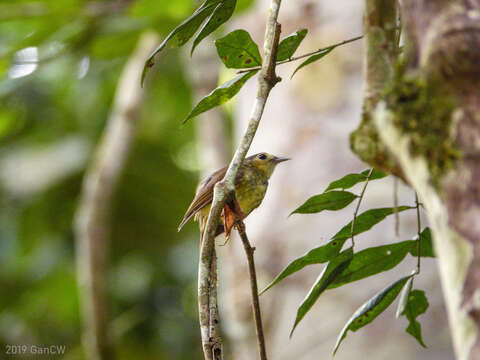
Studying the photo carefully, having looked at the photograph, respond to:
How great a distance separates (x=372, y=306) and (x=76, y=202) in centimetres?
521

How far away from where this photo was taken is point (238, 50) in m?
1.35

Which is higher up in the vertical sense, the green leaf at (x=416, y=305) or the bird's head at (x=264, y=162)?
the bird's head at (x=264, y=162)

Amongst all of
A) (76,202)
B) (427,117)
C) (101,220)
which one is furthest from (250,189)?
(76,202)

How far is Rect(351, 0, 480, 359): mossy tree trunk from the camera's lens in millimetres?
689

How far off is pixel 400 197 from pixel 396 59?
86.8 inches

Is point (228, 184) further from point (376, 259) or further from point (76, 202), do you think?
point (76, 202)

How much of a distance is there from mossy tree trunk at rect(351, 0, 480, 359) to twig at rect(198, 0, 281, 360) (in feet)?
0.98

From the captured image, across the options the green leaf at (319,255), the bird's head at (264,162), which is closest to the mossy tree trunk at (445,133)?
the green leaf at (319,255)

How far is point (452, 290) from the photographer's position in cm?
71

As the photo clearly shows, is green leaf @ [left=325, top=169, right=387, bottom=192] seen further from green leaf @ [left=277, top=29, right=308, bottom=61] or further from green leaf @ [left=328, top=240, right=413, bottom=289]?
green leaf @ [left=277, top=29, right=308, bottom=61]

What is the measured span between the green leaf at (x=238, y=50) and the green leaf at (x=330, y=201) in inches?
11.6

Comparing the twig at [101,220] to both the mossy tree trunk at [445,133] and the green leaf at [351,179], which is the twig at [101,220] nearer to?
the green leaf at [351,179]

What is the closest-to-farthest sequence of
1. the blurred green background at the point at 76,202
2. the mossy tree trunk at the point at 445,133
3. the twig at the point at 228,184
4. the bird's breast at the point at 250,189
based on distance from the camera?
1. the mossy tree trunk at the point at 445,133
2. the twig at the point at 228,184
3. the bird's breast at the point at 250,189
4. the blurred green background at the point at 76,202

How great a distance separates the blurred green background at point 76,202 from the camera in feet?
18.3
